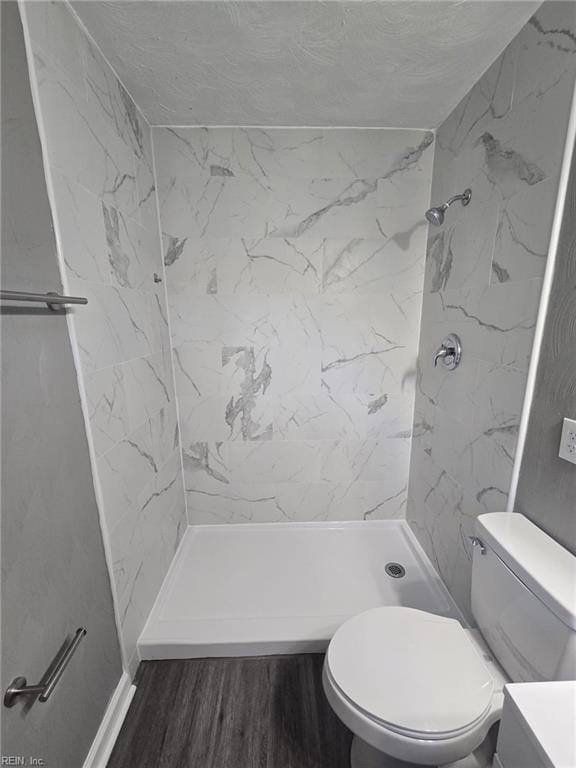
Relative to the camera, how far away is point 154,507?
4.82 feet

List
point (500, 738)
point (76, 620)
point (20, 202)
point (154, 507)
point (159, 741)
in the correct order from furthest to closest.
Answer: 1. point (154, 507)
2. point (159, 741)
3. point (76, 620)
4. point (20, 202)
5. point (500, 738)

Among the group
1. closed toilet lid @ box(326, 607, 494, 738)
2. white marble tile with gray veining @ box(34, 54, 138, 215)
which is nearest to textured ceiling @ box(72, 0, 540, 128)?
white marble tile with gray veining @ box(34, 54, 138, 215)

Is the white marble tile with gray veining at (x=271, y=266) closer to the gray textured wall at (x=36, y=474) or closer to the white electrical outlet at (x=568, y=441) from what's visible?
the gray textured wall at (x=36, y=474)

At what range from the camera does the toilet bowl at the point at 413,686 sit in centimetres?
74

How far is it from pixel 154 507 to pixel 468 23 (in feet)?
6.93

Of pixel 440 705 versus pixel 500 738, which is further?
pixel 440 705

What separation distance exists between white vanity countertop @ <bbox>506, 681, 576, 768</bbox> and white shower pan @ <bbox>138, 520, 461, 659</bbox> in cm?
92

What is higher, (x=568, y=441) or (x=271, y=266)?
(x=271, y=266)

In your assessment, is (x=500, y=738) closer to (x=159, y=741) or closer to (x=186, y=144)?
(x=159, y=741)

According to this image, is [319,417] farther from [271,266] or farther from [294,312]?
[271,266]

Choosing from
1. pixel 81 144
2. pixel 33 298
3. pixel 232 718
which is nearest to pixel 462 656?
pixel 232 718

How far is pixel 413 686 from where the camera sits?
817 millimetres

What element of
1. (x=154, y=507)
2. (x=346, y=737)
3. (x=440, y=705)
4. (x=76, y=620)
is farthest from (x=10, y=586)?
(x=346, y=737)

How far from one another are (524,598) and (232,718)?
1060mm
